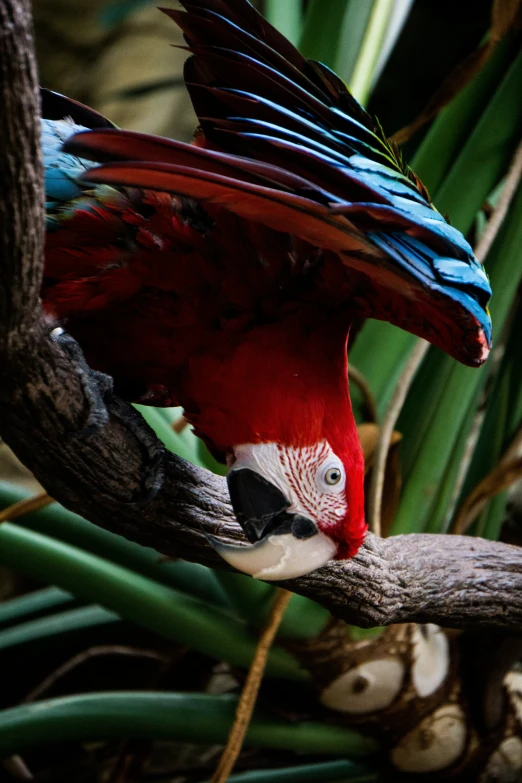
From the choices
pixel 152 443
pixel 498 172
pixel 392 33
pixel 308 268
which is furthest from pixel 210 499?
pixel 392 33

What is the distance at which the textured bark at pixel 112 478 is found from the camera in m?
0.34

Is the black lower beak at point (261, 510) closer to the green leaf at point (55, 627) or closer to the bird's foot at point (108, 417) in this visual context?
the bird's foot at point (108, 417)

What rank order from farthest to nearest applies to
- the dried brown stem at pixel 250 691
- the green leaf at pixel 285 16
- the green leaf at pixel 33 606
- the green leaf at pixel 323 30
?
the green leaf at pixel 33 606
the green leaf at pixel 285 16
the green leaf at pixel 323 30
the dried brown stem at pixel 250 691

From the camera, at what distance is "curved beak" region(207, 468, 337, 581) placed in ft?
1.83

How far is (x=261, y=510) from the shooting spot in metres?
0.57

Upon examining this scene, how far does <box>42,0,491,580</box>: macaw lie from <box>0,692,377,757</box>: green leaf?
→ 0.42 m

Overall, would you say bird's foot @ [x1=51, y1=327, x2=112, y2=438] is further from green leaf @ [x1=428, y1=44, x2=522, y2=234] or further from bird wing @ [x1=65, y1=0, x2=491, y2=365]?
green leaf @ [x1=428, y1=44, x2=522, y2=234]

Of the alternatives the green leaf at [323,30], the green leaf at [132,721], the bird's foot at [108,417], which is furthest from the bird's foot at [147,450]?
the green leaf at [323,30]

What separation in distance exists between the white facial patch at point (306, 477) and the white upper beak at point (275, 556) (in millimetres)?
23

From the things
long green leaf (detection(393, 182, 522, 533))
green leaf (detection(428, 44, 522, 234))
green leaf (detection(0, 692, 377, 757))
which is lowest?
green leaf (detection(0, 692, 377, 757))

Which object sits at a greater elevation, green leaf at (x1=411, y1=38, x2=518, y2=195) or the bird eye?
green leaf at (x1=411, y1=38, x2=518, y2=195)

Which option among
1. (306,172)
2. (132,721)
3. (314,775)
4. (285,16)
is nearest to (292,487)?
(306,172)

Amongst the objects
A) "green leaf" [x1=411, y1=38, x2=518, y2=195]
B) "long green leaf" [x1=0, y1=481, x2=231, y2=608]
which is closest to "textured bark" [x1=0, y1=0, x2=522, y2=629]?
"long green leaf" [x1=0, y1=481, x2=231, y2=608]

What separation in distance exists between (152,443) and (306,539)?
0.14 m
